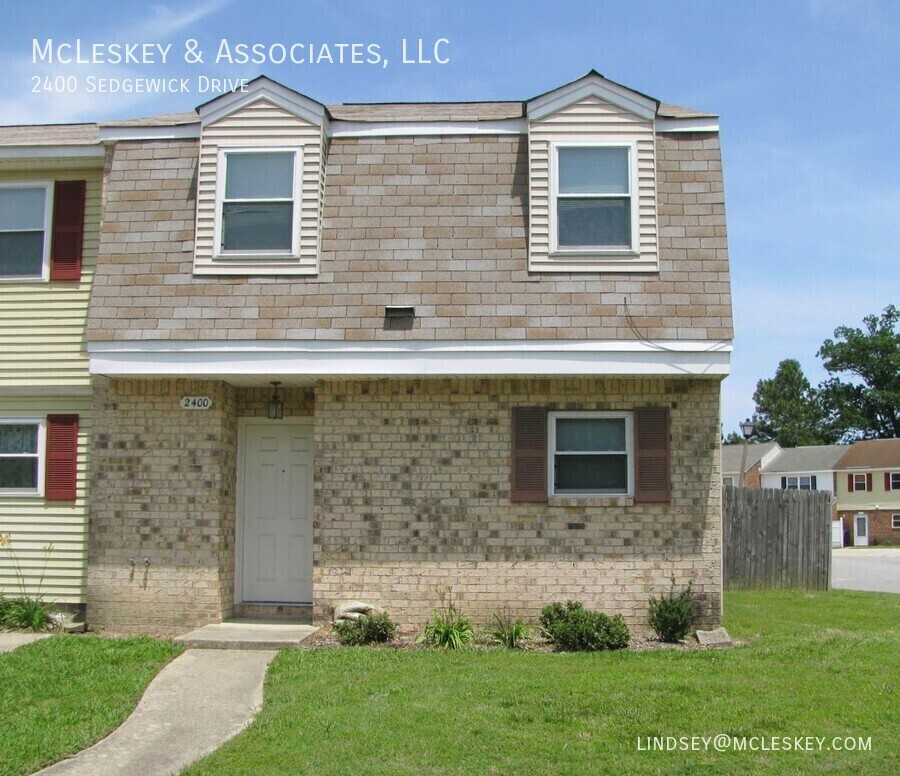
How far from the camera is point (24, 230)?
12047 mm

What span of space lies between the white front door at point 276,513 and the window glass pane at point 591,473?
300 centimetres

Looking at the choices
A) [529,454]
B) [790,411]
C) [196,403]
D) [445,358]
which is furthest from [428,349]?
[790,411]

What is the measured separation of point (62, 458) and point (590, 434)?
6.09 metres

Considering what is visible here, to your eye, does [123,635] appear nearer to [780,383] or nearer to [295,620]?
[295,620]

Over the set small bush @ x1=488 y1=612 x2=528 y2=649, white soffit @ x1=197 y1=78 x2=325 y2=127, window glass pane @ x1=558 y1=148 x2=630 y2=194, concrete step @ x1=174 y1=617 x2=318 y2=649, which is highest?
white soffit @ x1=197 y1=78 x2=325 y2=127

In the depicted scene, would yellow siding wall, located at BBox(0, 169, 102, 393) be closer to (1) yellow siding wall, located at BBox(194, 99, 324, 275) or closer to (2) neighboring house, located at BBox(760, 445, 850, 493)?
(1) yellow siding wall, located at BBox(194, 99, 324, 275)

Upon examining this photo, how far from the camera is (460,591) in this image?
427 inches

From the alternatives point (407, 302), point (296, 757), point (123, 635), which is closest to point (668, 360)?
point (407, 302)

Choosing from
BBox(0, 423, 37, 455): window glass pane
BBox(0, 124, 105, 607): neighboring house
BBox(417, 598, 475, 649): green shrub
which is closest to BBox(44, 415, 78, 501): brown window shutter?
BBox(0, 124, 105, 607): neighboring house

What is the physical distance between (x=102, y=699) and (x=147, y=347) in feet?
13.4

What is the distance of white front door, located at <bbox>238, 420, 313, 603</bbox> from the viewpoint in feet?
38.6

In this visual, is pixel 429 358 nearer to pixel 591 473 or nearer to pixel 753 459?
pixel 591 473

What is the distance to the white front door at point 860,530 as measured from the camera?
52.7 meters

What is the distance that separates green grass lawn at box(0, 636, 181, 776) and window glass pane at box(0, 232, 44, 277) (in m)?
4.45
